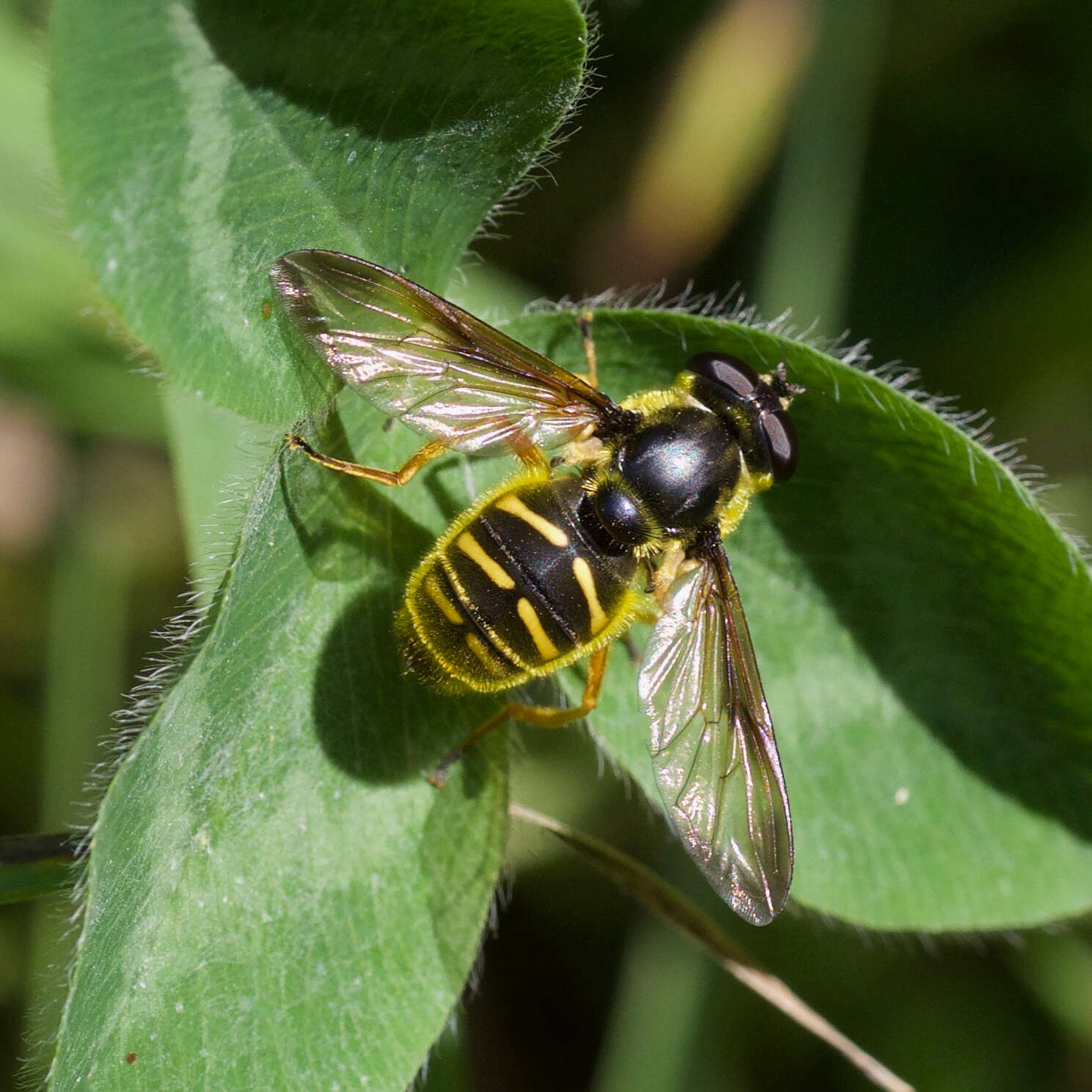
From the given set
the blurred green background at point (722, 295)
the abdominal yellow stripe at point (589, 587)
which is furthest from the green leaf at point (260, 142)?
the blurred green background at point (722, 295)

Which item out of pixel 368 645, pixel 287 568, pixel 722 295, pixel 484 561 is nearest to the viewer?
→ pixel 287 568

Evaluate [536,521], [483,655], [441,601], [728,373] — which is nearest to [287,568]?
[441,601]

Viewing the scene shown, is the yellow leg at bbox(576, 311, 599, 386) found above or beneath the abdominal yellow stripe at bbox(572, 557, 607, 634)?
above

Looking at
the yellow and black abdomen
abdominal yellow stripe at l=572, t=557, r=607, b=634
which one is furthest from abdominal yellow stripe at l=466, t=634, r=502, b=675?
abdominal yellow stripe at l=572, t=557, r=607, b=634

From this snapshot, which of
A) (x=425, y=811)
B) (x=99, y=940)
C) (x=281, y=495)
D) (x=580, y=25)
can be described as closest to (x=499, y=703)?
(x=425, y=811)

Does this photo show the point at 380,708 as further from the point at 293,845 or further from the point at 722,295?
the point at 722,295

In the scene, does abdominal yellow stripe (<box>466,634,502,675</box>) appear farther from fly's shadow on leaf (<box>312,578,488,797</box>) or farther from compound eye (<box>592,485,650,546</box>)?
compound eye (<box>592,485,650,546</box>)

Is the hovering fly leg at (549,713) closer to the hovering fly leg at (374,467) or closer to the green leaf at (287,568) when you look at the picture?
the green leaf at (287,568)
